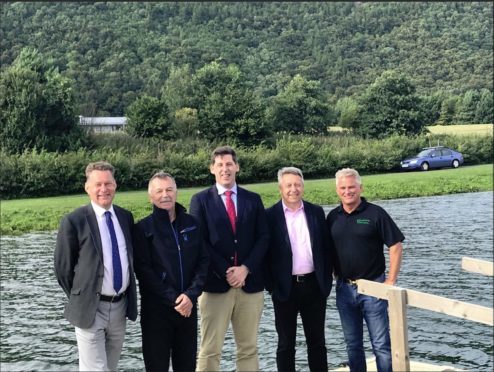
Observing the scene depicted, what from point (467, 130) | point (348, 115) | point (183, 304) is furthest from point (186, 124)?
point (183, 304)

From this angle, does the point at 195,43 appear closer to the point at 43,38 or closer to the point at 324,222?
the point at 43,38

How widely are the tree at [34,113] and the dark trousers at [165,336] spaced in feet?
132

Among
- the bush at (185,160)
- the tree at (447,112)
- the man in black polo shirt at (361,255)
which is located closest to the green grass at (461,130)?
the bush at (185,160)

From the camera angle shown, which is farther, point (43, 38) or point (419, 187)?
point (43, 38)

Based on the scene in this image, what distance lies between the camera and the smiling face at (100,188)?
5406 millimetres

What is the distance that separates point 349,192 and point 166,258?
6.09 feet

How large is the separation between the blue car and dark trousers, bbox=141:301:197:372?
138 ft

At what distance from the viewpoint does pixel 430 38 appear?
449 ft

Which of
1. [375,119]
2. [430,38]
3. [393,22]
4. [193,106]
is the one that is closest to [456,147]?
[375,119]

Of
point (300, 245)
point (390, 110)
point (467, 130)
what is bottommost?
point (300, 245)

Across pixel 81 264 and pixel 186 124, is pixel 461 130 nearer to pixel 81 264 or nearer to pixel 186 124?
pixel 186 124

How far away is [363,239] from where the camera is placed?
604cm

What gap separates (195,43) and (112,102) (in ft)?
104

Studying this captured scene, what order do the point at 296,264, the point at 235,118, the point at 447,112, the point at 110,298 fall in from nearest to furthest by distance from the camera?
the point at 110,298 < the point at 296,264 < the point at 235,118 < the point at 447,112
